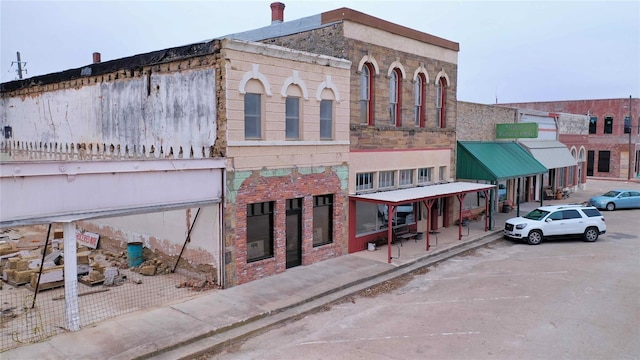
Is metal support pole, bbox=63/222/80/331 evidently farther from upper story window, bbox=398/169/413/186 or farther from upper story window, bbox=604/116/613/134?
upper story window, bbox=604/116/613/134

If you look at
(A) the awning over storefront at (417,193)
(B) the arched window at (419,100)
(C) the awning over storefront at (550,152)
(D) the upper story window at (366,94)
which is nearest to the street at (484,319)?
(A) the awning over storefront at (417,193)

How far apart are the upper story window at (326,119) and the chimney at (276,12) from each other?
22.7 feet

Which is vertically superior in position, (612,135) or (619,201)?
(612,135)

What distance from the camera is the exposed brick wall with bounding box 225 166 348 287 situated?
45.5 feet

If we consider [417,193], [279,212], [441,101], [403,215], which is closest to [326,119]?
[279,212]

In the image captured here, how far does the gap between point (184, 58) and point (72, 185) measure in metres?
5.44

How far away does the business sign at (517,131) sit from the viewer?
2714 centimetres

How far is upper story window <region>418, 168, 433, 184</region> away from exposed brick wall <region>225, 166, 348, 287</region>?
5.80 metres

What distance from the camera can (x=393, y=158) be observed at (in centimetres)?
2009

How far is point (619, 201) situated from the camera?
31.7 meters

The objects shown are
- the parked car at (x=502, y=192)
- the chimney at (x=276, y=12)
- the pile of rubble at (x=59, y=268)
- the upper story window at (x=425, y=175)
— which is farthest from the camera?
the parked car at (x=502, y=192)

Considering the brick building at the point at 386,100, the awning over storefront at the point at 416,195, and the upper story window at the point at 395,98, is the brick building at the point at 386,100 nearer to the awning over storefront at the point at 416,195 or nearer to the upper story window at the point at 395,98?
the upper story window at the point at 395,98

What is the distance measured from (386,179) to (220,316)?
10.6m

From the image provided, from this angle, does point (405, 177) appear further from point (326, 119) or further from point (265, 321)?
point (265, 321)
